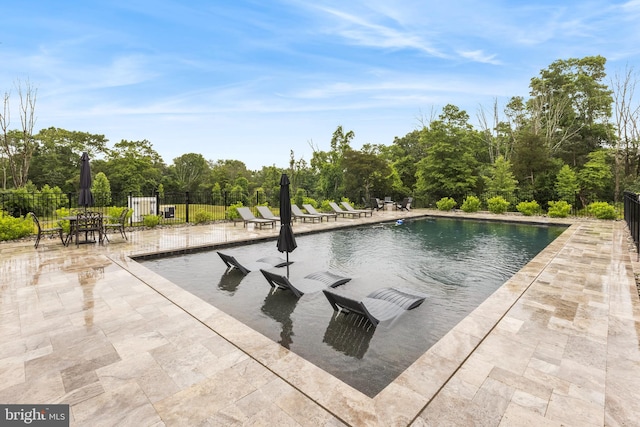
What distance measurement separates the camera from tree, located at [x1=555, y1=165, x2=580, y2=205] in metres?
19.8

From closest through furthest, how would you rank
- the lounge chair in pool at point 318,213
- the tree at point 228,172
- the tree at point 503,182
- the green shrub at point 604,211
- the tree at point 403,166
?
the green shrub at point 604,211 → the lounge chair in pool at point 318,213 → the tree at point 503,182 → the tree at point 403,166 → the tree at point 228,172

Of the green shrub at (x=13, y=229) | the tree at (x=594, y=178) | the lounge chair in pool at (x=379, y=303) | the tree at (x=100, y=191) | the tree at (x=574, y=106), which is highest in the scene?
the tree at (x=574, y=106)

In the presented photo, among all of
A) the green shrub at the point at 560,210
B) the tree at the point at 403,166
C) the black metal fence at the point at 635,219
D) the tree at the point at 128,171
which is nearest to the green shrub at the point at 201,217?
the black metal fence at the point at 635,219

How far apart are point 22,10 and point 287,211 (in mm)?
13815

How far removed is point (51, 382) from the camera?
103 inches

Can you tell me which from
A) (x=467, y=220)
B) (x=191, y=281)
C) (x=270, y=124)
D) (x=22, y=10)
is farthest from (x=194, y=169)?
(x=191, y=281)

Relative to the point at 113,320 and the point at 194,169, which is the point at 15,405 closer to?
the point at 113,320

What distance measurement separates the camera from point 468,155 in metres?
22.2

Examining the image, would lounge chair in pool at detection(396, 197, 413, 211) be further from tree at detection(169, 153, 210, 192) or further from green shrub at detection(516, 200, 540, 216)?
tree at detection(169, 153, 210, 192)

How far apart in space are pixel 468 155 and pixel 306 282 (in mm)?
20607

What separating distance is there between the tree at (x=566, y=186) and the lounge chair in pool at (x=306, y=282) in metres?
20.7

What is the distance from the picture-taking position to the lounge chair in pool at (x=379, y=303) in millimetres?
3934

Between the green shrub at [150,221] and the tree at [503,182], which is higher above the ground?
the tree at [503,182]

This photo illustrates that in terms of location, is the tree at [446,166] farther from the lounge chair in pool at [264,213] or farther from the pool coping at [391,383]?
the pool coping at [391,383]
